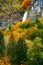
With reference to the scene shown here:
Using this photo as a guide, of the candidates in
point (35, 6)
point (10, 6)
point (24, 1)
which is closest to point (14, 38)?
point (35, 6)

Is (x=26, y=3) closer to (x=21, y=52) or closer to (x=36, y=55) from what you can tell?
(x=21, y=52)

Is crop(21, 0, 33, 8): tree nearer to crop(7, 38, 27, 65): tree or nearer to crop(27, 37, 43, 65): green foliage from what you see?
crop(7, 38, 27, 65): tree

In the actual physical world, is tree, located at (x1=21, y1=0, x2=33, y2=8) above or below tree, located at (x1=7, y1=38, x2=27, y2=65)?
above

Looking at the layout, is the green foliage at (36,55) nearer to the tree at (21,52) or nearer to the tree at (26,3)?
the tree at (21,52)

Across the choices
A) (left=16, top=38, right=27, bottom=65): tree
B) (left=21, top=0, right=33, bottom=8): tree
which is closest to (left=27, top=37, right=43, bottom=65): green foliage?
(left=16, top=38, right=27, bottom=65): tree

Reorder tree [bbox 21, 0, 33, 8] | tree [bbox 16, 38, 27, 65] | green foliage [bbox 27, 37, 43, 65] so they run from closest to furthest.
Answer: green foliage [bbox 27, 37, 43, 65] → tree [bbox 16, 38, 27, 65] → tree [bbox 21, 0, 33, 8]

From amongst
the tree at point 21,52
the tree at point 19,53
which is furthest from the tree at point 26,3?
the tree at point 21,52

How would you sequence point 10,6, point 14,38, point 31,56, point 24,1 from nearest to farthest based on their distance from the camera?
point 31,56
point 14,38
point 24,1
point 10,6

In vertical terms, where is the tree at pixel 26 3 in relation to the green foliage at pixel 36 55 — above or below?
above

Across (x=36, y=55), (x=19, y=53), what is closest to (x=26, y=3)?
(x=19, y=53)

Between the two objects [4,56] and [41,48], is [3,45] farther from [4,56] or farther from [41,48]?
[41,48]

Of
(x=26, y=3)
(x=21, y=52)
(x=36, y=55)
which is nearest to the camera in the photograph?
(x=36, y=55)
